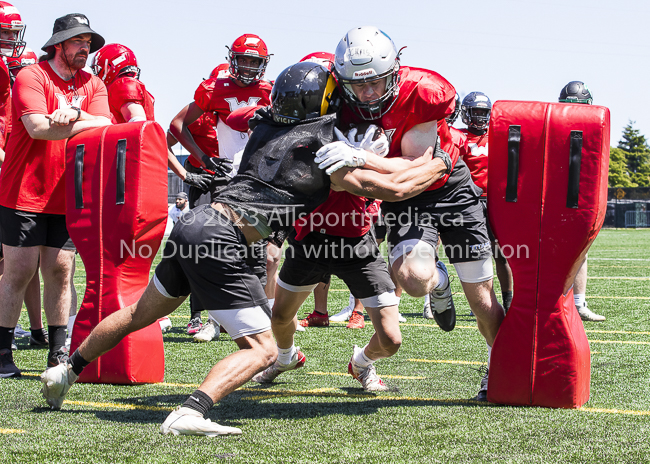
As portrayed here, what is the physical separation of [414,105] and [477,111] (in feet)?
10.8

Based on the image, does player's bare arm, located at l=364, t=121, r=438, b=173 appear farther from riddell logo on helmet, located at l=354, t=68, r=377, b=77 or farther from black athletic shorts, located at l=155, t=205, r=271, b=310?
black athletic shorts, located at l=155, t=205, r=271, b=310

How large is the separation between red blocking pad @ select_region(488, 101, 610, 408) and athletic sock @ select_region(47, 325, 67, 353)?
258 cm

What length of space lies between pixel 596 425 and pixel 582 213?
3.22 feet

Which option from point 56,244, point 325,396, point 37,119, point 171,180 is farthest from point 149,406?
point 171,180

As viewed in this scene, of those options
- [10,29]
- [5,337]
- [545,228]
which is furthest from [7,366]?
[545,228]

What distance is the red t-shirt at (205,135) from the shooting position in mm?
6137

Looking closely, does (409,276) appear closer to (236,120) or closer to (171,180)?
(236,120)

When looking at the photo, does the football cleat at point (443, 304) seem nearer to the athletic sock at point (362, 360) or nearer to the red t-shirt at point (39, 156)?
the athletic sock at point (362, 360)

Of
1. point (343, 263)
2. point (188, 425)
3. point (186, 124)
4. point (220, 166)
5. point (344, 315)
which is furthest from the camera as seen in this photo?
point (344, 315)

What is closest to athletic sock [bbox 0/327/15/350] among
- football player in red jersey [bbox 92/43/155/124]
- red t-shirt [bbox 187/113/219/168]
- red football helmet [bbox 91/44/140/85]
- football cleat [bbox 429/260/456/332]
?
football player in red jersey [bbox 92/43/155/124]

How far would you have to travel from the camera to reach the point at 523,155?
343 centimetres

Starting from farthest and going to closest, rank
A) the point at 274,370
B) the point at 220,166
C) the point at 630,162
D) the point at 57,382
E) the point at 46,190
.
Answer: the point at 630,162 → the point at 220,166 → the point at 46,190 → the point at 274,370 → the point at 57,382

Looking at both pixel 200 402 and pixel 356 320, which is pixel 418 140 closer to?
pixel 200 402

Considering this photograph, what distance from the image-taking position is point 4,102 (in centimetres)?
526
